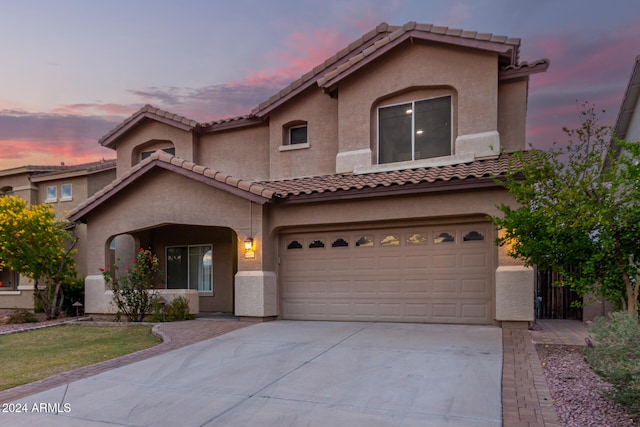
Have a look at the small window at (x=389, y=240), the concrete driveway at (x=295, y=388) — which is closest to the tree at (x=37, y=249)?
the concrete driveway at (x=295, y=388)

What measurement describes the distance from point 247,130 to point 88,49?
7798 mm

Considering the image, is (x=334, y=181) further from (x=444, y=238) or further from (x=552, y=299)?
(x=552, y=299)

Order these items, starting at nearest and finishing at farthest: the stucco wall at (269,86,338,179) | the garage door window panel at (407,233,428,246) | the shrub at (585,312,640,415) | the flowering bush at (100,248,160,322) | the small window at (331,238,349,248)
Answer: the shrub at (585,312,640,415) < the garage door window panel at (407,233,428,246) < the small window at (331,238,349,248) < the flowering bush at (100,248,160,322) < the stucco wall at (269,86,338,179)

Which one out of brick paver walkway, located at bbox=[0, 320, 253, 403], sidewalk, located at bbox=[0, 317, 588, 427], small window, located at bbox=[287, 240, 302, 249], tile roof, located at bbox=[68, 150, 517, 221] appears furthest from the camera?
small window, located at bbox=[287, 240, 302, 249]

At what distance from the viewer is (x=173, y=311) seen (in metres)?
11.7

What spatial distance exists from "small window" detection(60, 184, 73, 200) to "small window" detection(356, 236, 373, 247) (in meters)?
13.7

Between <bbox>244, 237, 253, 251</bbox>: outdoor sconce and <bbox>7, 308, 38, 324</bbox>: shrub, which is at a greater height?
<bbox>244, 237, 253, 251</bbox>: outdoor sconce

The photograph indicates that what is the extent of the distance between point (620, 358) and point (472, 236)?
5756 millimetres

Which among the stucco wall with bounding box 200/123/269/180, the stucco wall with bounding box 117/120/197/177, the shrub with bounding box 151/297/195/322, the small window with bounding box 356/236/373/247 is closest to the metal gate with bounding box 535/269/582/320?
the small window with bounding box 356/236/373/247

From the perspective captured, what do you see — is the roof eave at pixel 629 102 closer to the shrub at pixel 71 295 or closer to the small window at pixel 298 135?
the small window at pixel 298 135

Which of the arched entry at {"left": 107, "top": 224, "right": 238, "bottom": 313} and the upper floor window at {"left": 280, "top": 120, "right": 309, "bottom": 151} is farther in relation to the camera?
the arched entry at {"left": 107, "top": 224, "right": 238, "bottom": 313}

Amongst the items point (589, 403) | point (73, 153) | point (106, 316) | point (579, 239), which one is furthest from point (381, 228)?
point (73, 153)

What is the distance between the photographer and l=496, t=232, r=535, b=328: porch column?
888 centimetres

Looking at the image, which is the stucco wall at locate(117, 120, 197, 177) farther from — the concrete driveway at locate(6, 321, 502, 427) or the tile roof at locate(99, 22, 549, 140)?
the concrete driveway at locate(6, 321, 502, 427)
